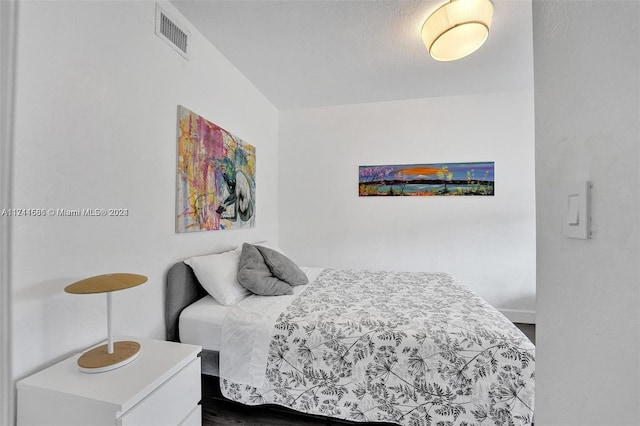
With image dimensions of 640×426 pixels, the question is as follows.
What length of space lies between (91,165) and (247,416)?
1611 mm

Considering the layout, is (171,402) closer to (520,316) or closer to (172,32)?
(172,32)

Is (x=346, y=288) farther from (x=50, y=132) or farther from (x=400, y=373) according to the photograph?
(x=50, y=132)

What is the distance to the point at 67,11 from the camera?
1160mm

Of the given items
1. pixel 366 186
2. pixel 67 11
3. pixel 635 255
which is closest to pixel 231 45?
pixel 67 11

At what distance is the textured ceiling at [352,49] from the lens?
1.83m

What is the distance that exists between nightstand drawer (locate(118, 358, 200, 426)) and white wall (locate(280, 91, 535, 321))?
93.5 inches

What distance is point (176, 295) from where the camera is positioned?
169 cm

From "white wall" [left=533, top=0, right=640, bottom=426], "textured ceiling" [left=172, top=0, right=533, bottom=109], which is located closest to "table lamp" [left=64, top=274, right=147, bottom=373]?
"white wall" [left=533, top=0, right=640, bottom=426]

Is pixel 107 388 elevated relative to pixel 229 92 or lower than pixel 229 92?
lower

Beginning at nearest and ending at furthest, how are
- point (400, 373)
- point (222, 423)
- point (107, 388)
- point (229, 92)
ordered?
point (107, 388)
point (400, 373)
point (222, 423)
point (229, 92)

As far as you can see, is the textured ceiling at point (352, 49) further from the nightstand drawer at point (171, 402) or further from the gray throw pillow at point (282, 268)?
the nightstand drawer at point (171, 402)

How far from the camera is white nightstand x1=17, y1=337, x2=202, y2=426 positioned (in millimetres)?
898

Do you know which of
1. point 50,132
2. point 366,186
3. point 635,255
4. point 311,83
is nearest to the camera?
point 635,255

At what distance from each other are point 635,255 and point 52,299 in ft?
5.78
